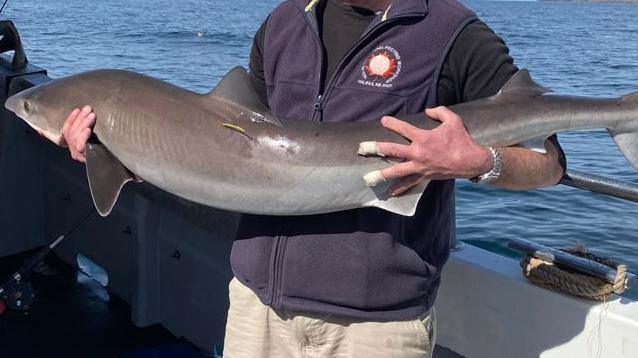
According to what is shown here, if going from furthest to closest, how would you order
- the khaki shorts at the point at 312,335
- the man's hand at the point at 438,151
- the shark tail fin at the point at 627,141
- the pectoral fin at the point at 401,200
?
the shark tail fin at the point at 627,141 → the khaki shorts at the point at 312,335 → the pectoral fin at the point at 401,200 → the man's hand at the point at 438,151

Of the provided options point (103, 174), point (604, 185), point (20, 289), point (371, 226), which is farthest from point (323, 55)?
point (20, 289)

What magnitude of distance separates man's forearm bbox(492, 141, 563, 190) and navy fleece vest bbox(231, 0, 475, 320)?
0.24 meters

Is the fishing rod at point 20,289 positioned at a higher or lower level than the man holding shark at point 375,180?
lower

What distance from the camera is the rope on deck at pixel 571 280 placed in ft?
9.30

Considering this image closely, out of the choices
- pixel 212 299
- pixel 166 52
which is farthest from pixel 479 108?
pixel 166 52

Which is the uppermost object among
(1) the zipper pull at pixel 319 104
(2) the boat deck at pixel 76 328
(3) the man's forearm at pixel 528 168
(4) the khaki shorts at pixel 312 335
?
(1) the zipper pull at pixel 319 104

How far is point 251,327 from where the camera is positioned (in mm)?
2650

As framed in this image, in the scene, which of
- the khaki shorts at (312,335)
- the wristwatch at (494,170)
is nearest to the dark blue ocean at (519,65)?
the khaki shorts at (312,335)

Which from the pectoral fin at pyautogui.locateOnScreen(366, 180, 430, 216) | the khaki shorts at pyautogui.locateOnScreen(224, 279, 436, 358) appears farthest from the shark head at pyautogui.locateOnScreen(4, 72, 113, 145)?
the pectoral fin at pyautogui.locateOnScreen(366, 180, 430, 216)

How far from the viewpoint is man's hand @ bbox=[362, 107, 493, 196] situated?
2203 millimetres

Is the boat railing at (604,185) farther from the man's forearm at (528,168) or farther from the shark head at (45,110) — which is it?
the shark head at (45,110)

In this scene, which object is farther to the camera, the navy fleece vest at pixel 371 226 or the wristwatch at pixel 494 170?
the navy fleece vest at pixel 371 226

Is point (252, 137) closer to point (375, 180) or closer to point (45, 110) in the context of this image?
point (375, 180)

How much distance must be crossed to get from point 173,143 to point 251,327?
691 mm
